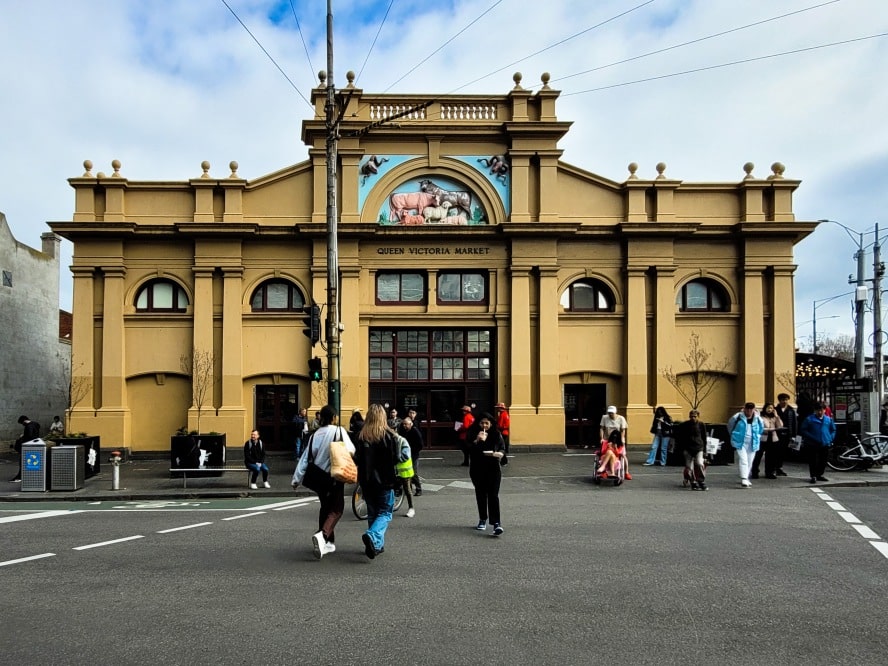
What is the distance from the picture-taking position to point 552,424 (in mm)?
23062

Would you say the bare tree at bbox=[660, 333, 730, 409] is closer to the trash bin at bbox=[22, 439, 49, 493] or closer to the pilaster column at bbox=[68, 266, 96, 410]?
the trash bin at bbox=[22, 439, 49, 493]

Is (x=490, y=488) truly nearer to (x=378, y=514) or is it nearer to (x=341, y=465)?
(x=378, y=514)

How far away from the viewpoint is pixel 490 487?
31.1ft

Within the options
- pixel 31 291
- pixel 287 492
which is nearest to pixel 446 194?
pixel 287 492

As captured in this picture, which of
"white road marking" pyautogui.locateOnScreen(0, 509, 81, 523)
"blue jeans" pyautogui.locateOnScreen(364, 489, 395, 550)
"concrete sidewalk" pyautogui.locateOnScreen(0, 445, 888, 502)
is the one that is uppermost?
"blue jeans" pyautogui.locateOnScreen(364, 489, 395, 550)

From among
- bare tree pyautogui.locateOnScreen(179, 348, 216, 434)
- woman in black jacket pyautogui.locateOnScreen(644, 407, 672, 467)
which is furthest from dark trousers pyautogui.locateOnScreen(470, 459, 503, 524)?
bare tree pyautogui.locateOnScreen(179, 348, 216, 434)

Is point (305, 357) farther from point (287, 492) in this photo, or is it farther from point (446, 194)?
point (287, 492)

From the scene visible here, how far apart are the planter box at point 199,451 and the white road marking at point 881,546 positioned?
12839 mm

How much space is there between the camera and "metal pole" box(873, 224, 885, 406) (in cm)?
1953

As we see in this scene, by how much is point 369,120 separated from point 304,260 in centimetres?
513

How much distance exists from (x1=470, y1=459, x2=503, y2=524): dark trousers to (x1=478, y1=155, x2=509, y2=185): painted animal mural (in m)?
16.1

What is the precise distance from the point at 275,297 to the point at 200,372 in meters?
3.43

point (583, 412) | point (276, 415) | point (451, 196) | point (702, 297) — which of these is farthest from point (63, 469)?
point (702, 297)

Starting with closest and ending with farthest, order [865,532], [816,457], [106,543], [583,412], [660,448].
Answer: [106,543], [865,532], [816,457], [660,448], [583,412]
